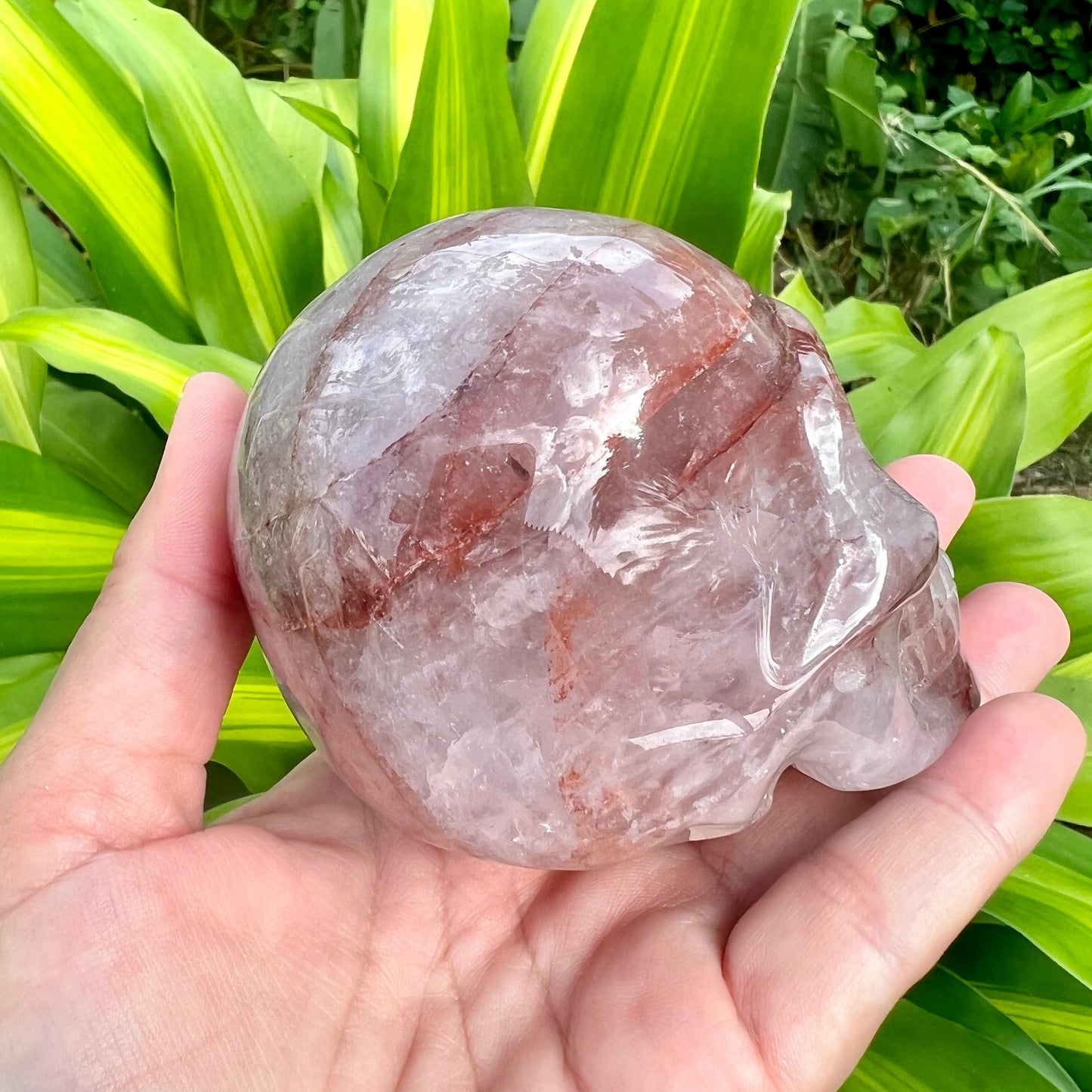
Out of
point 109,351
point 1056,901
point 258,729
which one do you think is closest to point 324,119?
point 109,351

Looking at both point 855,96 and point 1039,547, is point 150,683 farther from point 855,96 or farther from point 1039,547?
point 855,96

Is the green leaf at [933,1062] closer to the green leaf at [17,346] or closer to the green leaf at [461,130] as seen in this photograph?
the green leaf at [461,130]

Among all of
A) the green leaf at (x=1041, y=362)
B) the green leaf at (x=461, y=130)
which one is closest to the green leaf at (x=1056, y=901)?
the green leaf at (x=1041, y=362)

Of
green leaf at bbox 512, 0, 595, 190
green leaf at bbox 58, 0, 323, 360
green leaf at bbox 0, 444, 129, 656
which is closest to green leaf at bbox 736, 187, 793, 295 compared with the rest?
green leaf at bbox 512, 0, 595, 190

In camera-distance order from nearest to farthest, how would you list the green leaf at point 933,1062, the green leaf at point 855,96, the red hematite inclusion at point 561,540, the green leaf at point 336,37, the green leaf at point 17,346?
the red hematite inclusion at point 561,540
the green leaf at point 933,1062
the green leaf at point 17,346
the green leaf at point 855,96
the green leaf at point 336,37

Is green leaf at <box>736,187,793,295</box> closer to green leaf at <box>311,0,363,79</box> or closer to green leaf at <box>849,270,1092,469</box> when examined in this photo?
green leaf at <box>849,270,1092,469</box>

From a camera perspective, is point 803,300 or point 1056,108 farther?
point 1056,108
